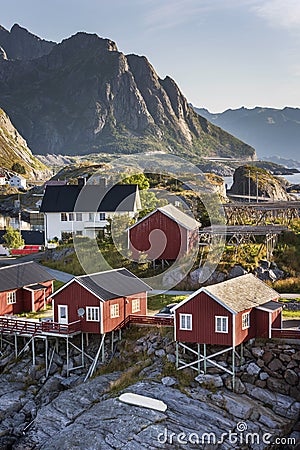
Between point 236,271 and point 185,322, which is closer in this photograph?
point 185,322

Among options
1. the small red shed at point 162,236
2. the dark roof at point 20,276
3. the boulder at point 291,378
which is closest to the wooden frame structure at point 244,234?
the small red shed at point 162,236

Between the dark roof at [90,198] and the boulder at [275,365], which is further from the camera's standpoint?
the dark roof at [90,198]

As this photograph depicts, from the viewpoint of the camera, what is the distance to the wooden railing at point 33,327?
1384 inches

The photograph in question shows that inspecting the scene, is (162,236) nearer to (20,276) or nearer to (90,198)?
(20,276)

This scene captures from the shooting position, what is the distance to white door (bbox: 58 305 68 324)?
36.2 meters

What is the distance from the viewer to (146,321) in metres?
35.9

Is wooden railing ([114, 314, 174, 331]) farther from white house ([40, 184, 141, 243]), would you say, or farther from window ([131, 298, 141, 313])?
white house ([40, 184, 141, 243])

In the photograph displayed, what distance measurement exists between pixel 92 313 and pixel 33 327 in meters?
3.84

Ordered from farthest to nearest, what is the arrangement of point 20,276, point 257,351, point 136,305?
point 20,276
point 136,305
point 257,351

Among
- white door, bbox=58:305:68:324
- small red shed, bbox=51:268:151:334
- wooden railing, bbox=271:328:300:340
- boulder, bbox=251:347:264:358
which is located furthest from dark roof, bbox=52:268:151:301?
wooden railing, bbox=271:328:300:340

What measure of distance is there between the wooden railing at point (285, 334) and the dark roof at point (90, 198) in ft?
111

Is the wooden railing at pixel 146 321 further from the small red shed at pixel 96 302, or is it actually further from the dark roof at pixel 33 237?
the dark roof at pixel 33 237

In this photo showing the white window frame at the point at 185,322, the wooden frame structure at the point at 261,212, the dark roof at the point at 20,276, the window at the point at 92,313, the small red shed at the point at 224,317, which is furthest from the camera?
the wooden frame structure at the point at 261,212

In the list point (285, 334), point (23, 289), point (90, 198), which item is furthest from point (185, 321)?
point (90, 198)
